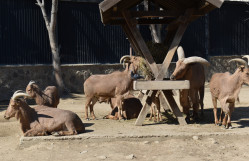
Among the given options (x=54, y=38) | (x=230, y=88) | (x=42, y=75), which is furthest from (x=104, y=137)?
(x=42, y=75)

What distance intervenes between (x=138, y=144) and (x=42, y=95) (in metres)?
3.09

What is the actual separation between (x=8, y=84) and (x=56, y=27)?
3.30 m

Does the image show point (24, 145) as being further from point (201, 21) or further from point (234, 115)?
point (201, 21)

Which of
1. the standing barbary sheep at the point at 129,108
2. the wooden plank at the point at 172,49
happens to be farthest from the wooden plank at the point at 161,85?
the standing barbary sheep at the point at 129,108

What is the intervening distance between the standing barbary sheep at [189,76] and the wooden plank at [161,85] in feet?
0.76

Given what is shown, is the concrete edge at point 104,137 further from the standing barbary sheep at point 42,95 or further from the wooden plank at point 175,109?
the standing barbary sheep at point 42,95

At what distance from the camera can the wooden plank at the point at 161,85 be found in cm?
838

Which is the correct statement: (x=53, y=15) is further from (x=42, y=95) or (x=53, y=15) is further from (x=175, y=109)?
(x=175, y=109)

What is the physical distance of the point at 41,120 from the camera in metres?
7.75

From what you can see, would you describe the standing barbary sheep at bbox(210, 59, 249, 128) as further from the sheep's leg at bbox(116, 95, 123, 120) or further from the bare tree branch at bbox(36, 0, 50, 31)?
the bare tree branch at bbox(36, 0, 50, 31)

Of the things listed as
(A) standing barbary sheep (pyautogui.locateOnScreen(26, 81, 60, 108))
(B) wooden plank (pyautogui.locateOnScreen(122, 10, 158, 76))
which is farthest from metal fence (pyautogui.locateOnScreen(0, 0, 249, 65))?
(B) wooden plank (pyautogui.locateOnScreen(122, 10, 158, 76))

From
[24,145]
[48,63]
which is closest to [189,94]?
[24,145]

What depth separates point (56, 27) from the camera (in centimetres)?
1655

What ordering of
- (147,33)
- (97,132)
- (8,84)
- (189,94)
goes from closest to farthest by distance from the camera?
(97,132), (189,94), (8,84), (147,33)
